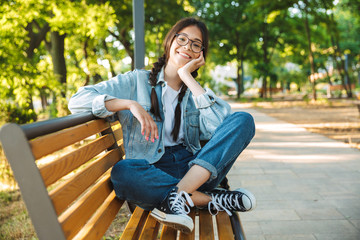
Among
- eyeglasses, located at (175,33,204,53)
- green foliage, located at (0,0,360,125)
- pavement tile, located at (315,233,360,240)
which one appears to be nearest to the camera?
eyeglasses, located at (175,33,204,53)

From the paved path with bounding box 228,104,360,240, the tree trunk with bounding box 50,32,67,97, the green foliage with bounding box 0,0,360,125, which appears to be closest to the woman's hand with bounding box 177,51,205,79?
the paved path with bounding box 228,104,360,240

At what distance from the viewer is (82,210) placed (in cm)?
142

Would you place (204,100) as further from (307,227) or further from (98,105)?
(307,227)

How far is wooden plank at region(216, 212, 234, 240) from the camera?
1.65 meters

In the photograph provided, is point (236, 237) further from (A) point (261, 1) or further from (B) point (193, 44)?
(A) point (261, 1)

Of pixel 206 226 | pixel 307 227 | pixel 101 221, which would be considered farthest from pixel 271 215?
pixel 101 221

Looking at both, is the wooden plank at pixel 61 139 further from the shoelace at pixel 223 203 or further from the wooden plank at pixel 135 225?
the shoelace at pixel 223 203

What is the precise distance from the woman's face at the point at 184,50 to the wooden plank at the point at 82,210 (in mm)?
1102

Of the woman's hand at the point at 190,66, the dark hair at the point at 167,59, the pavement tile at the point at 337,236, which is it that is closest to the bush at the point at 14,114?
the dark hair at the point at 167,59

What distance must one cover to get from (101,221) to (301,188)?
2.96 meters

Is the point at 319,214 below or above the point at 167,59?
below

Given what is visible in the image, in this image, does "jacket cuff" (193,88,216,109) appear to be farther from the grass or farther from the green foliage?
the green foliage

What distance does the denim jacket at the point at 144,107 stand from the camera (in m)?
2.00

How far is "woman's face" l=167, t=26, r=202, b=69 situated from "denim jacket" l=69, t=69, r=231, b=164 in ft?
0.49
